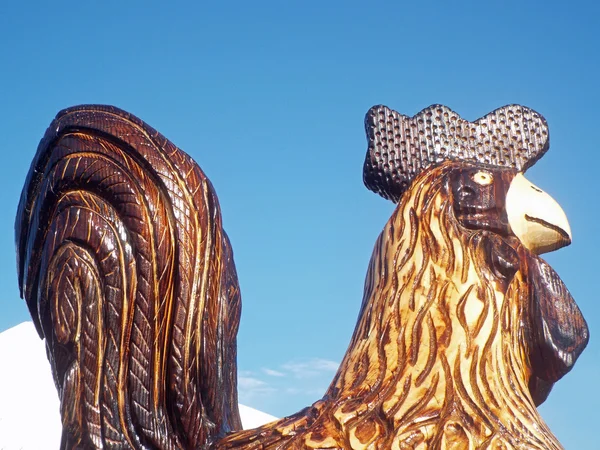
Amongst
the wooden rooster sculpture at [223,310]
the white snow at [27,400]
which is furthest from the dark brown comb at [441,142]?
the white snow at [27,400]

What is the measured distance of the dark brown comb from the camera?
10.7 ft

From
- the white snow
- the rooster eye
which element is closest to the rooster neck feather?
the rooster eye

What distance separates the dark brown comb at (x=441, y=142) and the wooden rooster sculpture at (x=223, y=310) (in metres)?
0.22

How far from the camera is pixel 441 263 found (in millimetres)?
2846

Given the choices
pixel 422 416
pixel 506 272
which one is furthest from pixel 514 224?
pixel 422 416

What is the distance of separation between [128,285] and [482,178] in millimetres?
1411

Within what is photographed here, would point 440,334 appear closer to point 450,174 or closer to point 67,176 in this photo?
point 450,174

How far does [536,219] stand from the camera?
3.00 m

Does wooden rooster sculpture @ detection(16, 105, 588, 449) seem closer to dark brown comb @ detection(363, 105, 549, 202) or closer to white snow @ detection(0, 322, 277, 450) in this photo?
dark brown comb @ detection(363, 105, 549, 202)

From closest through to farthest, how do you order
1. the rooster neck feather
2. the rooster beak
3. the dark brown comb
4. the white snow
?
1. the rooster neck feather
2. the rooster beak
3. the dark brown comb
4. the white snow

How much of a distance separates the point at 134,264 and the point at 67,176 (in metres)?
0.40

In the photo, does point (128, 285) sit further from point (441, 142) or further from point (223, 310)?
point (441, 142)

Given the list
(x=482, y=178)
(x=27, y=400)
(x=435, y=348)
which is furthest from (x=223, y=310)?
(x=27, y=400)

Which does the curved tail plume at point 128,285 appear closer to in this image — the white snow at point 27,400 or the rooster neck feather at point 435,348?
the rooster neck feather at point 435,348
